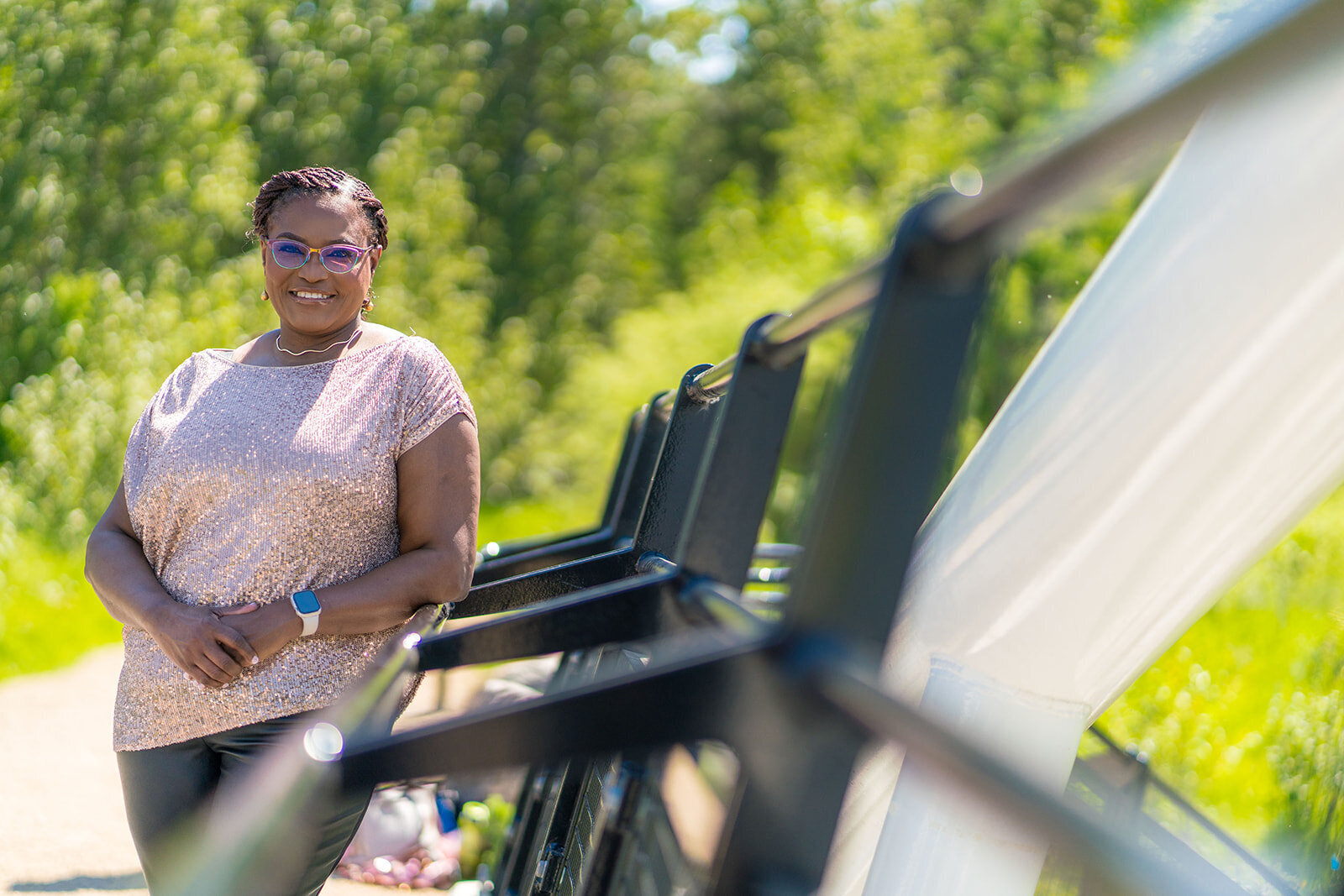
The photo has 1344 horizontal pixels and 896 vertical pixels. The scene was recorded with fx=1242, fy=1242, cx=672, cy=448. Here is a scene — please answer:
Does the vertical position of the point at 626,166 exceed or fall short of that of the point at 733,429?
it falls short

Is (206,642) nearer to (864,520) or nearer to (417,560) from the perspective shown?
(417,560)

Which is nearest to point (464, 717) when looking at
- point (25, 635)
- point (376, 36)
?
point (25, 635)

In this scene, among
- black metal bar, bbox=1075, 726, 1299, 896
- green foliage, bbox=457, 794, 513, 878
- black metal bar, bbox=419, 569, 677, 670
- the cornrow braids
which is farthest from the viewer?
green foliage, bbox=457, 794, 513, 878

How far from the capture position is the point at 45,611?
8.24 m

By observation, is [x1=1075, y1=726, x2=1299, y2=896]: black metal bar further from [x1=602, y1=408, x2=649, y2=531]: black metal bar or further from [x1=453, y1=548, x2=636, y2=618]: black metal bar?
[x1=602, y1=408, x2=649, y2=531]: black metal bar

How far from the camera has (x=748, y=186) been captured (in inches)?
1046

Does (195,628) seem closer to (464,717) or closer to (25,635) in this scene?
(464,717)

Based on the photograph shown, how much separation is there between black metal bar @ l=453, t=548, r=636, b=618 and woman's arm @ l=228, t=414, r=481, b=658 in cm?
13

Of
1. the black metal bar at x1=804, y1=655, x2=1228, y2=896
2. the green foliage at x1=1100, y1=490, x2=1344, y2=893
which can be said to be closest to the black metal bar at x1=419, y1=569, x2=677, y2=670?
the black metal bar at x1=804, y1=655, x2=1228, y2=896

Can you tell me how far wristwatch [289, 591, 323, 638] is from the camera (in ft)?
7.23

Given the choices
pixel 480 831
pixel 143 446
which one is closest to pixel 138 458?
pixel 143 446

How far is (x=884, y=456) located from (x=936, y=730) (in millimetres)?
203

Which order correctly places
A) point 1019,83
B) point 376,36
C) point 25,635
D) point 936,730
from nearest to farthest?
point 936,730, point 25,635, point 1019,83, point 376,36

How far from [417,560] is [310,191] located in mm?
762
